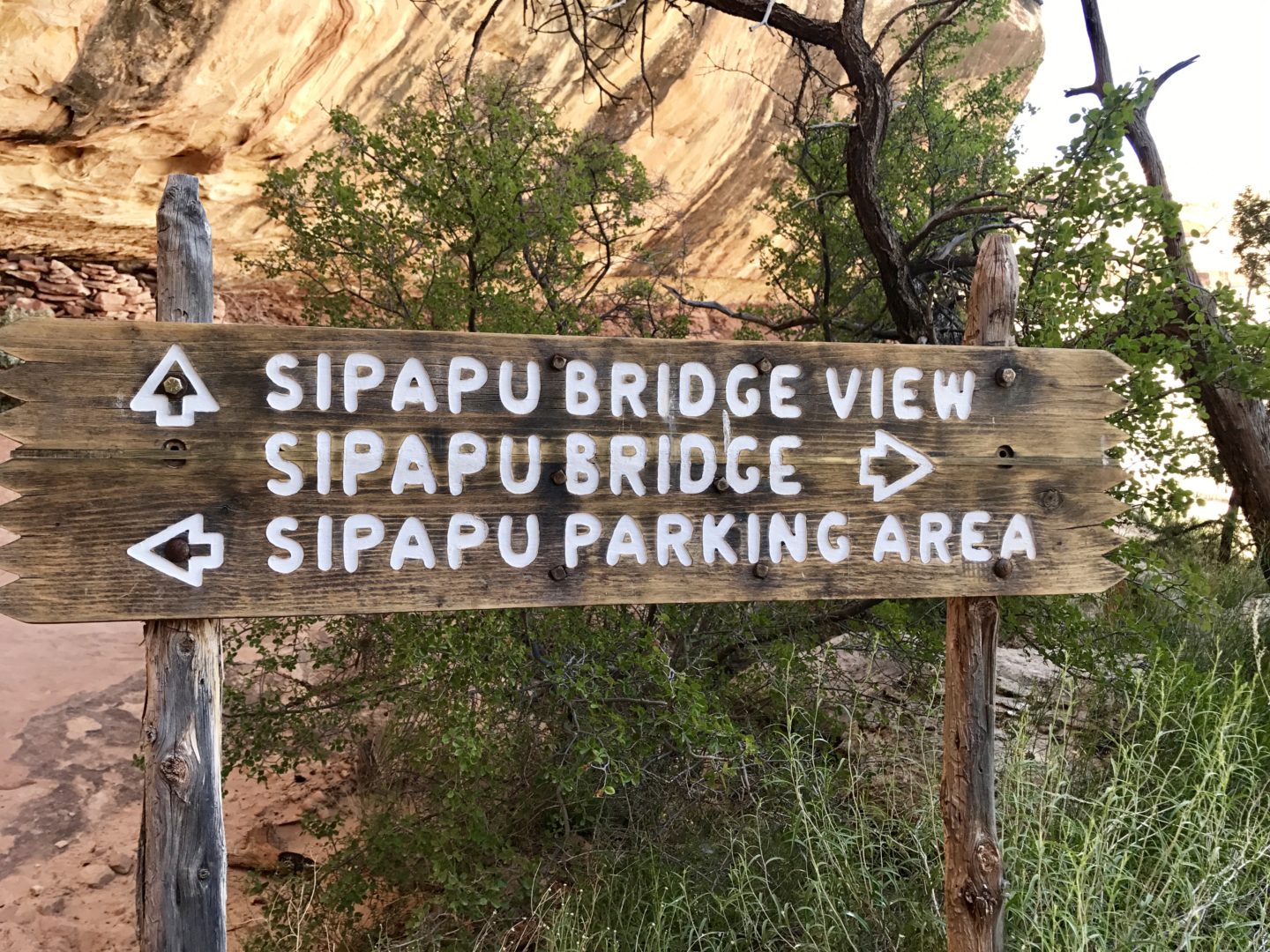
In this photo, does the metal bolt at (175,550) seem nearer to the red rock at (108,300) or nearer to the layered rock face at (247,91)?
the layered rock face at (247,91)

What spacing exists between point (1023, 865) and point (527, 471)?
1.63m

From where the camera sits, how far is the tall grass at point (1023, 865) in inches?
81.6

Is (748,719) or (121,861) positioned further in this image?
(121,861)

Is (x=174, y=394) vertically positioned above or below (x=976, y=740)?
above

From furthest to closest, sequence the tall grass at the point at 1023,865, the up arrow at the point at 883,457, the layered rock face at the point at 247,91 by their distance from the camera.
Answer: the layered rock face at the point at 247,91 < the tall grass at the point at 1023,865 < the up arrow at the point at 883,457

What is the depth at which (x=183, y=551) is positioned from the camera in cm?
144

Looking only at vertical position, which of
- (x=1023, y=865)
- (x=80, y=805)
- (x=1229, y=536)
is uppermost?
(x=1229, y=536)

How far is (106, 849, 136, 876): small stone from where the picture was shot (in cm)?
376

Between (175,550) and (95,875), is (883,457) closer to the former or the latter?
(175,550)

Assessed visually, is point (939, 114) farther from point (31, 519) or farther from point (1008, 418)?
point (31, 519)

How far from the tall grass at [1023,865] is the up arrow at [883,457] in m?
0.89

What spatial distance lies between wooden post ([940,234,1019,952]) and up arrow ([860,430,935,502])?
341 mm

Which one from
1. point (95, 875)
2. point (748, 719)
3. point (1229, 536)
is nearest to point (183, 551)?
point (748, 719)

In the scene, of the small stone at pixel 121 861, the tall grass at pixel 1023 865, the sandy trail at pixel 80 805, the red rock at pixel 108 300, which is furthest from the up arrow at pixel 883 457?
the red rock at pixel 108 300
